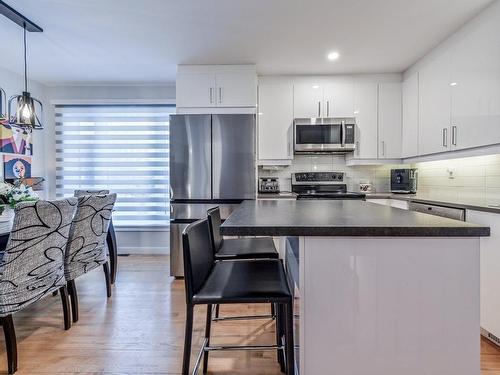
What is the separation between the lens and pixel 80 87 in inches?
160

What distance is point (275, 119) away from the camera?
360 cm

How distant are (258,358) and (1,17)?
319 centimetres

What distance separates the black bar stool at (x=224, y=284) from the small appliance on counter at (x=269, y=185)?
2256 millimetres

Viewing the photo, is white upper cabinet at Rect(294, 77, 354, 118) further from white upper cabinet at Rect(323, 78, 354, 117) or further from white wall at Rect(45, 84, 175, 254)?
white wall at Rect(45, 84, 175, 254)

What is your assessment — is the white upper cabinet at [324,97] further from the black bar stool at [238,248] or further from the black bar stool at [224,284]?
the black bar stool at [224,284]

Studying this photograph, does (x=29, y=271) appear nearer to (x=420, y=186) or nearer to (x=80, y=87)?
(x=80, y=87)

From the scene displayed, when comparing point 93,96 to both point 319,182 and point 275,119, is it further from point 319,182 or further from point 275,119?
point 319,182

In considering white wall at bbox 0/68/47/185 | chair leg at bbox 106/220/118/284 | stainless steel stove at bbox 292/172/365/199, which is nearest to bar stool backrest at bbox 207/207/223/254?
chair leg at bbox 106/220/118/284

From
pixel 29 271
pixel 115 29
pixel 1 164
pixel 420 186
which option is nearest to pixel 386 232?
pixel 29 271

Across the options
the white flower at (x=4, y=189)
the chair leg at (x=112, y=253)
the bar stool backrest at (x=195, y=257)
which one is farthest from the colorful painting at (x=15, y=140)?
the bar stool backrest at (x=195, y=257)

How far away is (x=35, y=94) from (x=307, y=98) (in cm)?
355

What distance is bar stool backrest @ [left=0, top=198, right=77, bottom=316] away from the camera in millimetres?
1605

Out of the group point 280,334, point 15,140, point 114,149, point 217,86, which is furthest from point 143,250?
point 280,334

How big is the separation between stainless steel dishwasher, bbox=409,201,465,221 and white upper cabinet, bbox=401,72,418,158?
78 centimetres
